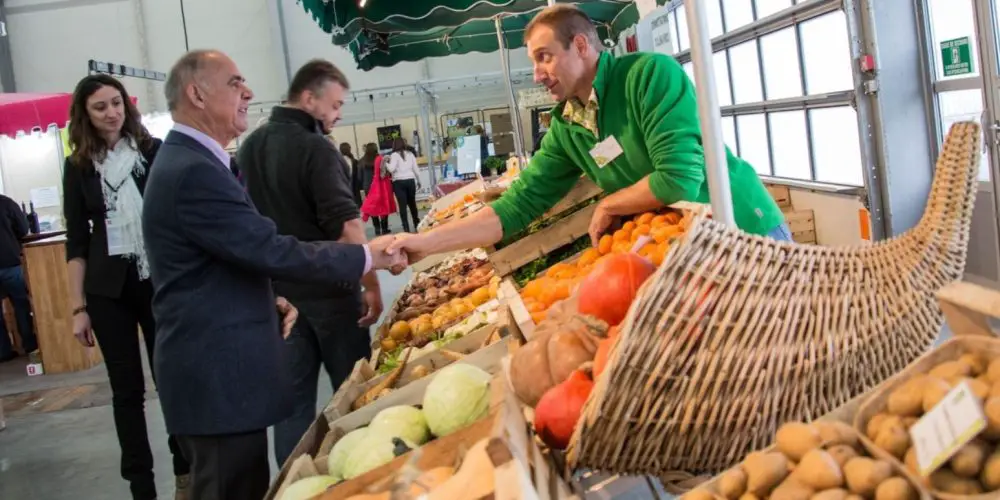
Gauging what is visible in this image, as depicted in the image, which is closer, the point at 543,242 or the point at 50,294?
the point at 543,242

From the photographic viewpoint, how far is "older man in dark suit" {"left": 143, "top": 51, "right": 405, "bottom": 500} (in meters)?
1.99

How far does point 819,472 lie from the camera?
1056 mm

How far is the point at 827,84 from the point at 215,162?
519 cm

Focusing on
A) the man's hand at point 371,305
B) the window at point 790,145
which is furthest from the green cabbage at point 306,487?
the window at point 790,145

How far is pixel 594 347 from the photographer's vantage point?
1.46 m

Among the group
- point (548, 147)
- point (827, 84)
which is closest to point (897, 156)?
point (827, 84)

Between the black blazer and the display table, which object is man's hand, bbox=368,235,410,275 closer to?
the black blazer

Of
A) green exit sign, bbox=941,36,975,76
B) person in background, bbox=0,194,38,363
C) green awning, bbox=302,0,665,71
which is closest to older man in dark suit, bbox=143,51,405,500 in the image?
green awning, bbox=302,0,665,71

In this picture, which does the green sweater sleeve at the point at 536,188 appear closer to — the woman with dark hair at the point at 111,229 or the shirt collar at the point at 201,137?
the shirt collar at the point at 201,137

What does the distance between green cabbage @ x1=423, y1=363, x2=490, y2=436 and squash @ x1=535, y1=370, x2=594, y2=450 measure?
0.43m

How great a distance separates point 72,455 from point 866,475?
4.65 m

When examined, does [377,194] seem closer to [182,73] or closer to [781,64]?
[781,64]

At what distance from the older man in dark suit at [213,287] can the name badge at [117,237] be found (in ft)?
4.20

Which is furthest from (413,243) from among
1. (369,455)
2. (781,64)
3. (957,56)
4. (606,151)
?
(781,64)
